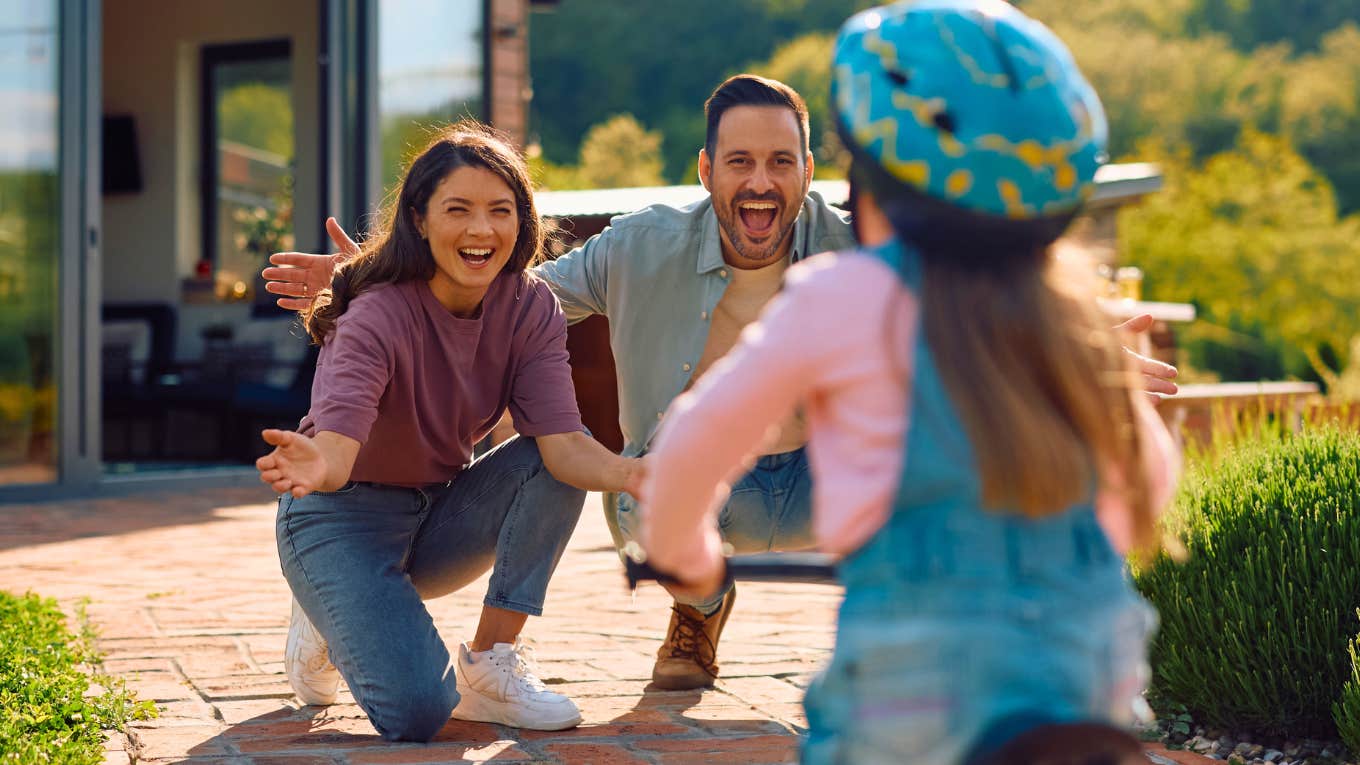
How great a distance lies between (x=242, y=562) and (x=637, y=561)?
438cm

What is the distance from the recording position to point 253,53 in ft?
39.8

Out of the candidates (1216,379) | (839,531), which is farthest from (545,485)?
(1216,379)

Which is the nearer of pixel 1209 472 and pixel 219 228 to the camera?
pixel 1209 472

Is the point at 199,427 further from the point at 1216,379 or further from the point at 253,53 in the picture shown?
the point at 1216,379

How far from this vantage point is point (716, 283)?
389 centimetres

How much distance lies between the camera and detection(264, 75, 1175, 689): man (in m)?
3.73

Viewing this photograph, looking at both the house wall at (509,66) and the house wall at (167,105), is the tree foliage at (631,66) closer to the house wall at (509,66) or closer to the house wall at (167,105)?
the house wall at (167,105)

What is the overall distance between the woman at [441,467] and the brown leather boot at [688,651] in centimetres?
41

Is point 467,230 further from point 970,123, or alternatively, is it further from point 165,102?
point 165,102

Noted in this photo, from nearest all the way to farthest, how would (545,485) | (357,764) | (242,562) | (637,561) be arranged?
(637,561) < (357,764) < (545,485) < (242,562)

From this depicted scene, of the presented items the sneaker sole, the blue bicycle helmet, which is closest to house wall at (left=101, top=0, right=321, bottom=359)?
the sneaker sole

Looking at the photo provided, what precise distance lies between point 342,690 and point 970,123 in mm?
2607

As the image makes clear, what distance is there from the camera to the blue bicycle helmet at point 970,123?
1.56m

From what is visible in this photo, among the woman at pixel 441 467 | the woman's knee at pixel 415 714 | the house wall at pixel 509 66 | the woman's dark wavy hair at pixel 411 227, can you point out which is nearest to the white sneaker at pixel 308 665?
the woman at pixel 441 467
